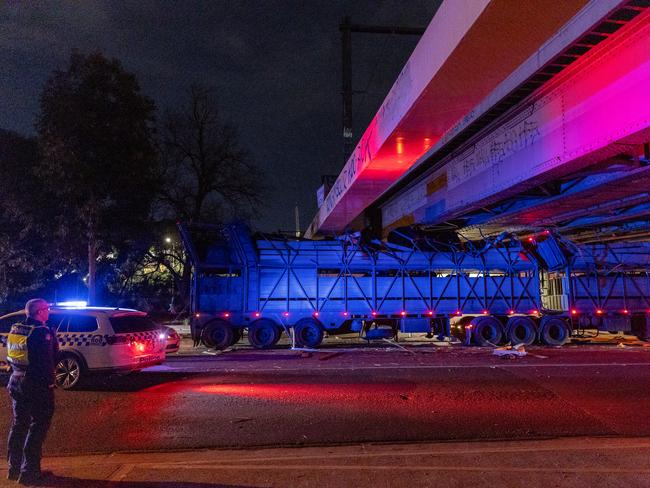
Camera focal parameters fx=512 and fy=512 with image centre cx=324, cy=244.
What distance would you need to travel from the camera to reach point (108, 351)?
9.56 metres

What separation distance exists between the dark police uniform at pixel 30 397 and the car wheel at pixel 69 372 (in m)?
4.71

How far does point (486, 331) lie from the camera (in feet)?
56.6

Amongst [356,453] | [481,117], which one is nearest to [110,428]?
[356,453]

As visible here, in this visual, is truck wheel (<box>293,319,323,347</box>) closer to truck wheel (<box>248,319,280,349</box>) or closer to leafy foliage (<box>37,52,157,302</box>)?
truck wheel (<box>248,319,280,349</box>)

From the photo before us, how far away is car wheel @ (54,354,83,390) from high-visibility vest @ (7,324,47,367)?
4564 mm

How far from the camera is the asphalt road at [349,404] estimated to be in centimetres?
645

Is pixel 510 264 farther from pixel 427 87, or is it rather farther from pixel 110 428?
pixel 110 428

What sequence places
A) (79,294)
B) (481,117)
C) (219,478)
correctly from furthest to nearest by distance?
(79,294) < (481,117) < (219,478)

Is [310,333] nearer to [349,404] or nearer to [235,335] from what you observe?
[235,335]

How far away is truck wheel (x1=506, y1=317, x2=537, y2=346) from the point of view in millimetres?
17047

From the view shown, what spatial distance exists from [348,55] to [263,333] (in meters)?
12.0

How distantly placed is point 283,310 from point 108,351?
8234mm

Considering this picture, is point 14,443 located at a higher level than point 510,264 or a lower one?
lower

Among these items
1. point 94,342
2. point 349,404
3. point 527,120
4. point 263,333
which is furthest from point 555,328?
point 94,342
